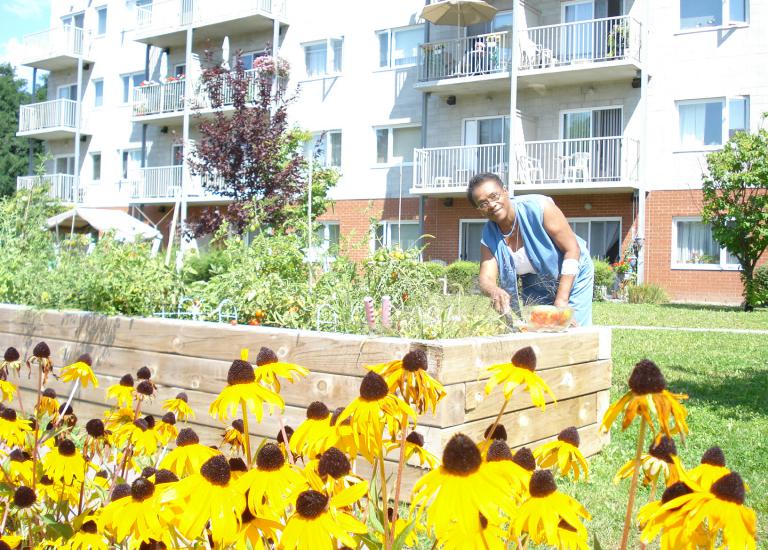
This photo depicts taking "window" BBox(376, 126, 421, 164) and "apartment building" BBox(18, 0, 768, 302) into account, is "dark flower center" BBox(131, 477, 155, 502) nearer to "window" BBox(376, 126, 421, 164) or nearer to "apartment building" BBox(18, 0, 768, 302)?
"apartment building" BBox(18, 0, 768, 302)

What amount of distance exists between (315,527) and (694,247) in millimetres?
20925

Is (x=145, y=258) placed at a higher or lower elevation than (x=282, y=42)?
lower

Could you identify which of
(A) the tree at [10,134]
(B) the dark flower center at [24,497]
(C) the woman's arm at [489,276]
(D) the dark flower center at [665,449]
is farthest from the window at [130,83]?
(D) the dark flower center at [665,449]

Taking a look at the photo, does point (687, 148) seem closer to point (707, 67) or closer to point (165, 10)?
point (707, 67)

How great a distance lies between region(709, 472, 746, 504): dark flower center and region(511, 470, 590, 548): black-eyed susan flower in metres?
0.26

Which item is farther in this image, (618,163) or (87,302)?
(618,163)

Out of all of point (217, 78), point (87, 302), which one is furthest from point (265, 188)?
point (87, 302)

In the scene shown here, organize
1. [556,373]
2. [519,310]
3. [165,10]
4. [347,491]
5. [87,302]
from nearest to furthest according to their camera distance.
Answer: [347,491], [556,373], [519,310], [87,302], [165,10]

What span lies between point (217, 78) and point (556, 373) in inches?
574

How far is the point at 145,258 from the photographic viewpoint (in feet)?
20.7

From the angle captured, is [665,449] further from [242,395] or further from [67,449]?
[67,449]

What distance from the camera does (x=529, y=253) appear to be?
5.01m

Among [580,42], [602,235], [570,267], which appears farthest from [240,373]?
[580,42]

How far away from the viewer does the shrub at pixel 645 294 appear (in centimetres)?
1972
